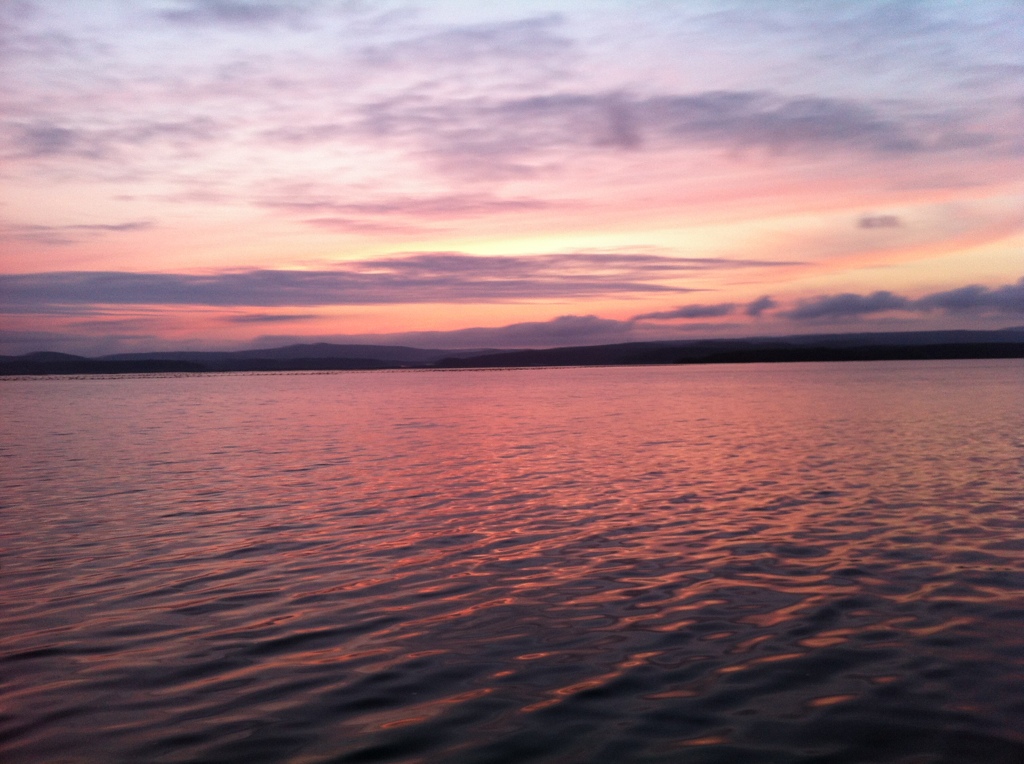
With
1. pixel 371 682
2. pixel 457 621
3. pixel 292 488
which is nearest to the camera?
pixel 371 682

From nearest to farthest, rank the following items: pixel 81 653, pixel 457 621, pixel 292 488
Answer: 1. pixel 81 653
2. pixel 457 621
3. pixel 292 488

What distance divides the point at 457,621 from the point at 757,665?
445 cm

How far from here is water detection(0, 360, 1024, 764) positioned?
863 centimetres

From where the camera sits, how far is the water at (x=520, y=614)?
28.3ft

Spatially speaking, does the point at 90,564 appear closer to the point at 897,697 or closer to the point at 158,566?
the point at 158,566

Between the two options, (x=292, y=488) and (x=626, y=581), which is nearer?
(x=626, y=581)

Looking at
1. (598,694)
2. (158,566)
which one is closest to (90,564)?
(158,566)

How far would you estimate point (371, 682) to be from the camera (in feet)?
32.9

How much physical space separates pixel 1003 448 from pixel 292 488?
28.1 meters

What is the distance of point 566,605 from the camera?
42.7ft

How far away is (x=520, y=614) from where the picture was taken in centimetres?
1266

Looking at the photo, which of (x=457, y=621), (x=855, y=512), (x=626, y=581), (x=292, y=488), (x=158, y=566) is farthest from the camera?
(x=292, y=488)

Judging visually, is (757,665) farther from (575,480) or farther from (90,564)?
(575,480)

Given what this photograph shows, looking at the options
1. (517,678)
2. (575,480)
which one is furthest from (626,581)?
(575,480)
